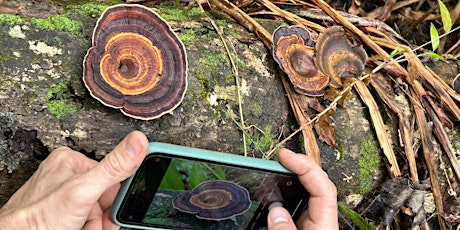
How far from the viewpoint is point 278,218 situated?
212 cm

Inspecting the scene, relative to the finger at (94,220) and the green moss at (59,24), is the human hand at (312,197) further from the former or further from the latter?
the green moss at (59,24)

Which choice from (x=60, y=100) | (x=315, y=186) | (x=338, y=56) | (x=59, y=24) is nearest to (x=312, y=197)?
(x=315, y=186)

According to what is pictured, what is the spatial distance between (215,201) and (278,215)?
288 mm

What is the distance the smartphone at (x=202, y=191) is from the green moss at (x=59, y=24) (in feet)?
2.54

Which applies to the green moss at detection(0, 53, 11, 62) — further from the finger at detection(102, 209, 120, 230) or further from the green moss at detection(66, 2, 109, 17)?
the finger at detection(102, 209, 120, 230)

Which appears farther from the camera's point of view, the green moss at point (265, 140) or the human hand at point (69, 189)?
the green moss at point (265, 140)

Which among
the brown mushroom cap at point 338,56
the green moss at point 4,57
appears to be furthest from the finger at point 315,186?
the green moss at point 4,57

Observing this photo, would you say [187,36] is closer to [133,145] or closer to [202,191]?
[202,191]

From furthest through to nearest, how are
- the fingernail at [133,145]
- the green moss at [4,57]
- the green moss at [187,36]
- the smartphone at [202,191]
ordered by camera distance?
the green moss at [187,36]
the green moss at [4,57]
the smartphone at [202,191]
the fingernail at [133,145]

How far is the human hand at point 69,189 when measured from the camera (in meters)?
1.68

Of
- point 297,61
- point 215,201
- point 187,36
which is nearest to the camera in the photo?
point 215,201

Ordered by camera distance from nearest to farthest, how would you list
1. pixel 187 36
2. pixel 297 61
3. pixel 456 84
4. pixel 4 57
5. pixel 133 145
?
pixel 133 145, pixel 4 57, pixel 187 36, pixel 297 61, pixel 456 84

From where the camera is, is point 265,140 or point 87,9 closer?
point 87,9

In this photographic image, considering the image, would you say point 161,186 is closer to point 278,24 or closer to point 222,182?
point 222,182
